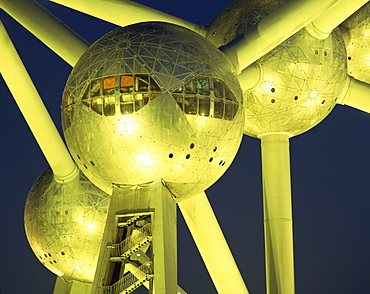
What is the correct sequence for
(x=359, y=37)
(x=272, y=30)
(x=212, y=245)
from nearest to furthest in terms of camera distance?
(x=272, y=30)
(x=212, y=245)
(x=359, y=37)

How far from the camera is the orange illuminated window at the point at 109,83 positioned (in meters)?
20.3

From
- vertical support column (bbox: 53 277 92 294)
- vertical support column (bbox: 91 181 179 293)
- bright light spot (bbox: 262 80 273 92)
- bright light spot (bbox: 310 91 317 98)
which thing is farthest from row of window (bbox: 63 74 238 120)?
vertical support column (bbox: 53 277 92 294)

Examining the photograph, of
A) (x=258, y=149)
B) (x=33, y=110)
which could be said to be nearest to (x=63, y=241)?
(x=33, y=110)

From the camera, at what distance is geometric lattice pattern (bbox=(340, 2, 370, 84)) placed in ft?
99.3

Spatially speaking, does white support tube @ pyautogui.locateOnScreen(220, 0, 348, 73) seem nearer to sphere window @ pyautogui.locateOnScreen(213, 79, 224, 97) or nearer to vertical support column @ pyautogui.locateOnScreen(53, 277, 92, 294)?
sphere window @ pyautogui.locateOnScreen(213, 79, 224, 97)

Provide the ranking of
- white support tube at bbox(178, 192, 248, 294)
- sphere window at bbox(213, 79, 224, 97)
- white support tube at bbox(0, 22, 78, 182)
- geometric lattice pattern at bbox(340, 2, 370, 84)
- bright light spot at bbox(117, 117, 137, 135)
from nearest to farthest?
bright light spot at bbox(117, 117, 137, 135) < sphere window at bbox(213, 79, 224, 97) < white support tube at bbox(0, 22, 78, 182) < white support tube at bbox(178, 192, 248, 294) < geometric lattice pattern at bbox(340, 2, 370, 84)

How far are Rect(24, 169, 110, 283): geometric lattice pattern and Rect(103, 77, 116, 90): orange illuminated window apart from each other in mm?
6303

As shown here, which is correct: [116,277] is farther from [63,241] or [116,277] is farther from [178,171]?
[63,241]

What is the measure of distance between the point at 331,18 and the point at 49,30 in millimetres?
8023

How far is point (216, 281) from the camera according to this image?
26.8 m

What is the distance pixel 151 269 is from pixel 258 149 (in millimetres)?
24161

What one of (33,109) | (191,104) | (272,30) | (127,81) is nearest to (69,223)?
(33,109)

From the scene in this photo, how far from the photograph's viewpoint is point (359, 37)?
30312 millimetres

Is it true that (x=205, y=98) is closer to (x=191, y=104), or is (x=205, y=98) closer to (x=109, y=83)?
(x=191, y=104)
